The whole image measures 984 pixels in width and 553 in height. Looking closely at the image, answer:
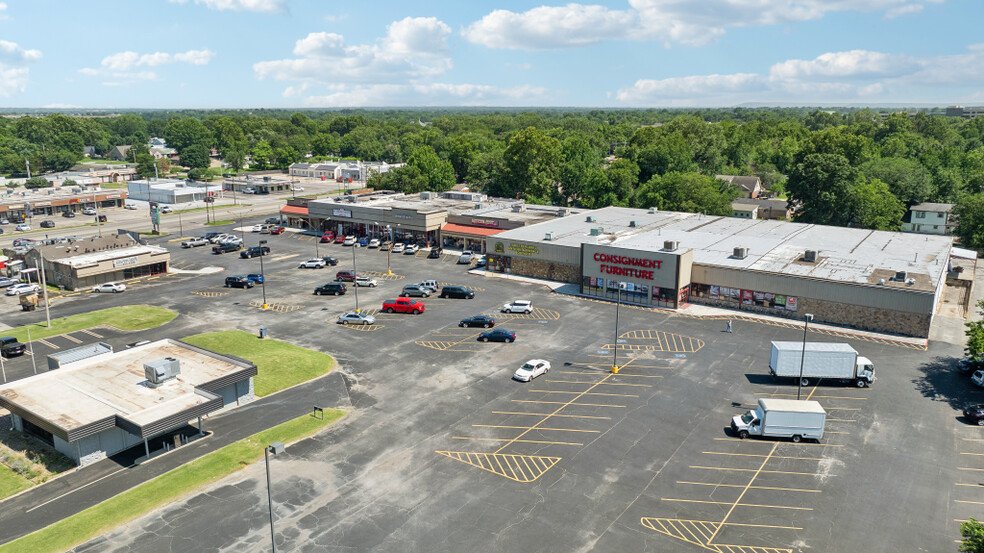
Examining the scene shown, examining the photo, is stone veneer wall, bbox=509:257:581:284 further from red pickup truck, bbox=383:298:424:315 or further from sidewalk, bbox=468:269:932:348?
red pickup truck, bbox=383:298:424:315

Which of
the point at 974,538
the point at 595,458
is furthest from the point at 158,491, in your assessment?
the point at 974,538

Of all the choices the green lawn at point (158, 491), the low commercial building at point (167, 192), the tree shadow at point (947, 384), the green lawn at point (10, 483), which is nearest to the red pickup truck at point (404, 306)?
the green lawn at point (158, 491)

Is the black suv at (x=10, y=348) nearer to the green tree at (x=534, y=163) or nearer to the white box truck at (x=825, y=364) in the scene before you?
the white box truck at (x=825, y=364)

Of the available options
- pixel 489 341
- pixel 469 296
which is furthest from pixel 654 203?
pixel 489 341

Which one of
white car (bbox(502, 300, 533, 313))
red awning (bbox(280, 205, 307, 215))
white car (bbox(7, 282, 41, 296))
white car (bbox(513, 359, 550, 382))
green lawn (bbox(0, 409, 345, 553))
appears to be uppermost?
red awning (bbox(280, 205, 307, 215))

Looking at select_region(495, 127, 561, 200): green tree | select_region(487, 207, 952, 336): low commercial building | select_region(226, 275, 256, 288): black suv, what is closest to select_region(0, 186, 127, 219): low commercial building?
select_region(226, 275, 256, 288): black suv

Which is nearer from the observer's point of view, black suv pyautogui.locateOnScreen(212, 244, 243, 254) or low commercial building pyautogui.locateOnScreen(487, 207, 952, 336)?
low commercial building pyautogui.locateOnScreen(487, 207, 952, 336)
